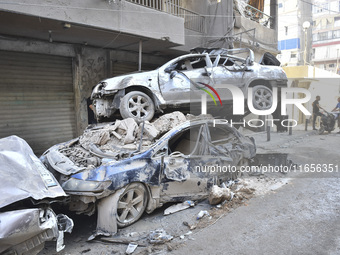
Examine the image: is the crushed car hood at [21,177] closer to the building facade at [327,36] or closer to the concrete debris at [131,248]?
the concrete debris at [131,248]

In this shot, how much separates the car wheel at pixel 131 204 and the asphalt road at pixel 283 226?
86 cm

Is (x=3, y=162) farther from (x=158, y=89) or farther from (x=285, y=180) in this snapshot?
(x=285, y=180)

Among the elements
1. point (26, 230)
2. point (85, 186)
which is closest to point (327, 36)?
point (85, 186)

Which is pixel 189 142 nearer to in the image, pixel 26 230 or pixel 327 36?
pixel 26 230

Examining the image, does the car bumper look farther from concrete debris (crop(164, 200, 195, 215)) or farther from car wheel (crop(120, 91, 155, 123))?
car wheel (crop(120, 91, 155, 123))

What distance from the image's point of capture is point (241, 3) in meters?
13.6

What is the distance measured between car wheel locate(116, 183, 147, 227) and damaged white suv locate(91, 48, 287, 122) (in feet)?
7.45

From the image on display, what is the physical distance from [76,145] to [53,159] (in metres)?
0.78

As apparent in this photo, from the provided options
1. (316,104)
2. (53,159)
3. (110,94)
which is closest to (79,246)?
(53,159)

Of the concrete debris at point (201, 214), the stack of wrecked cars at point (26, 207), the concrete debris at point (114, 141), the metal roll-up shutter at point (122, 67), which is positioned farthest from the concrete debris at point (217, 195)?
the metal roll-up shutter at point (122, 67)

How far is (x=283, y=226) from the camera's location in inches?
148

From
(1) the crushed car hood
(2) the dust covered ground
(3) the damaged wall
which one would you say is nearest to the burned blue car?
(2) the dust covered ground

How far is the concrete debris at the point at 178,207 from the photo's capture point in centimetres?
425

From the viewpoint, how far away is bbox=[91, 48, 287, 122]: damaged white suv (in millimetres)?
6148
